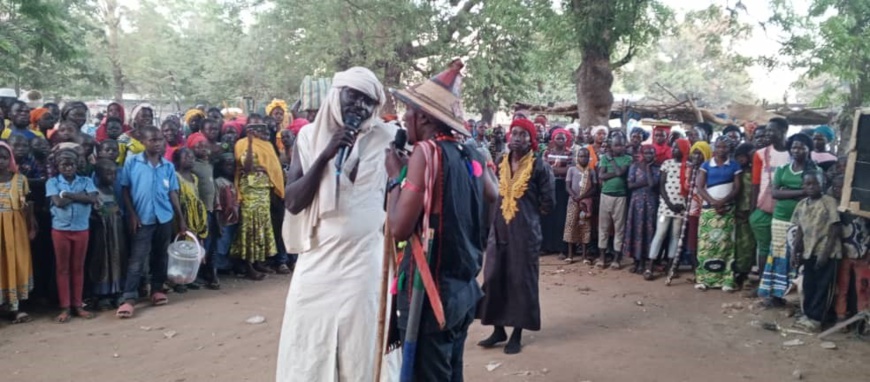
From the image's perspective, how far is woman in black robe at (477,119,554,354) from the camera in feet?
16.5

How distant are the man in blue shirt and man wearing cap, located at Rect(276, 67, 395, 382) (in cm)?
367

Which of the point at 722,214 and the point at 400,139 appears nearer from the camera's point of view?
the point at 400,139

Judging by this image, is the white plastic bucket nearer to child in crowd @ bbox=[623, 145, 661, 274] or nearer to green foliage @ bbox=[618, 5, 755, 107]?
child in crowd @ bbox=[623, 145, 661, 274]

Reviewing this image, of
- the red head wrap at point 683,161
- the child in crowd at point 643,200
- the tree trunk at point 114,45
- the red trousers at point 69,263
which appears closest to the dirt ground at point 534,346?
the red trousers at point 69,263

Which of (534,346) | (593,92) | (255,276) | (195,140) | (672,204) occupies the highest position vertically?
(593,92)

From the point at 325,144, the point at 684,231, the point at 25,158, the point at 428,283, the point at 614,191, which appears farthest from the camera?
the point at 614,191

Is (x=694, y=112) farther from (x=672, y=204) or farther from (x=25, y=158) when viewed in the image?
(x=25, y=158)

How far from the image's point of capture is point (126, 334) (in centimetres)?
537

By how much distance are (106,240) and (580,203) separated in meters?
5.45

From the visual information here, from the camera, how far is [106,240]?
592 cm

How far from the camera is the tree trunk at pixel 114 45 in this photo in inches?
1045

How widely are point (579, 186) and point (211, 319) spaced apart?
479 centimetres

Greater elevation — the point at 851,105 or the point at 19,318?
the point at 851,105

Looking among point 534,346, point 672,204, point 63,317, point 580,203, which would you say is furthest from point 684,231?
point 63,317
